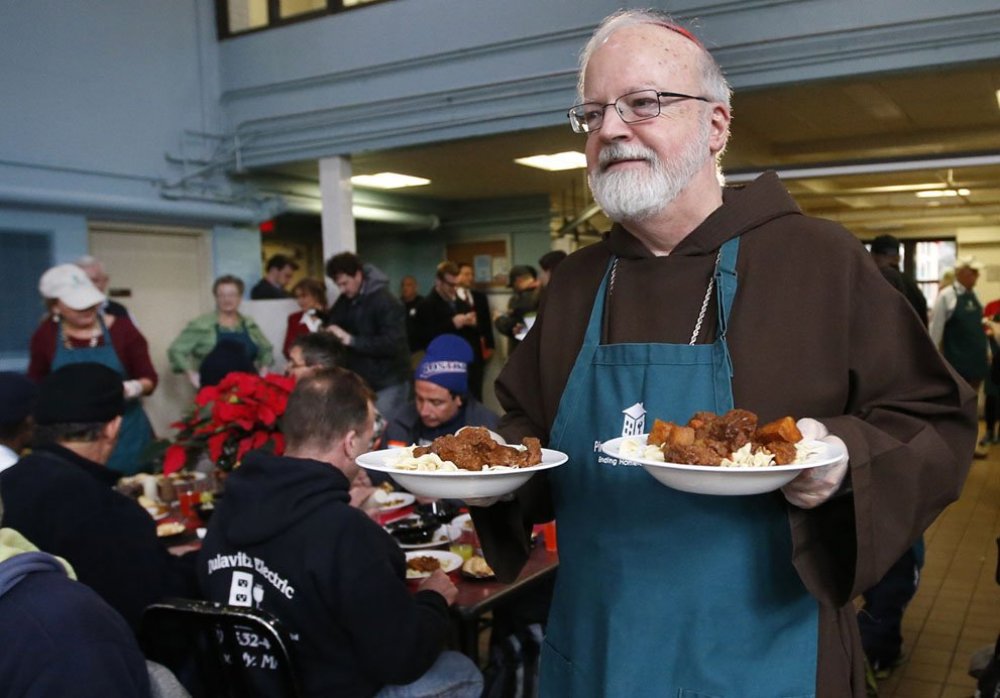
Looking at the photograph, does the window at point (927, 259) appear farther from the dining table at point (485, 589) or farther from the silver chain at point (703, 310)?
the silver chain at point (703, 310)

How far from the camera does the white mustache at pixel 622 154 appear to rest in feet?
5.23

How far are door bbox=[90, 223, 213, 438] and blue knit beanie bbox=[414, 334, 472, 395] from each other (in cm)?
490

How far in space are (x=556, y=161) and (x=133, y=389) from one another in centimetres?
558

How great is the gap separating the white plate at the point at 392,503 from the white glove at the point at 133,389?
7.42ft

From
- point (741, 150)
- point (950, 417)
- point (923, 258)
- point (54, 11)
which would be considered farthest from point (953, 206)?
point (950, 417)

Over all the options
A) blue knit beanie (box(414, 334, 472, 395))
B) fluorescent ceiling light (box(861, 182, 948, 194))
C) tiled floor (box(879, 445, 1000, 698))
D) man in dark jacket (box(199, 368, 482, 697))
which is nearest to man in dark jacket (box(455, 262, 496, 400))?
tiled floor (box(879, 445, 1000, 698))

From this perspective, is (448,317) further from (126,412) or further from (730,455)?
(730,455)

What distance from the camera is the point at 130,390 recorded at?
5348 mm

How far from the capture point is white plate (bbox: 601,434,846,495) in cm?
119

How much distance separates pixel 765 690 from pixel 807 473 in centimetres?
47

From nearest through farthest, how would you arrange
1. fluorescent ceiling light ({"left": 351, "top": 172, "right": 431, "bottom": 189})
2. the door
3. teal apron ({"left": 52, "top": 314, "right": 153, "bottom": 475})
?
1. teal apron ({"left": 52, "top": 314, "right": 153, "bottom": 475})
2. the door
3. fluorescent ceiling light ({"left": 351, "top": 172, "right": 431, "bottom": 189})

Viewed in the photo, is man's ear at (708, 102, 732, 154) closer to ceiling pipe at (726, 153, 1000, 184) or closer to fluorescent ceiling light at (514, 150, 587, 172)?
ceiling pipe at (726, 153, 1000, 184)

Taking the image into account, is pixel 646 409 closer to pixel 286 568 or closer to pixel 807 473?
pixel 807 473

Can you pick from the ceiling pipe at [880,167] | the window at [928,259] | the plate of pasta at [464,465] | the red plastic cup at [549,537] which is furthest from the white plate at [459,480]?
the window at [928,259]
